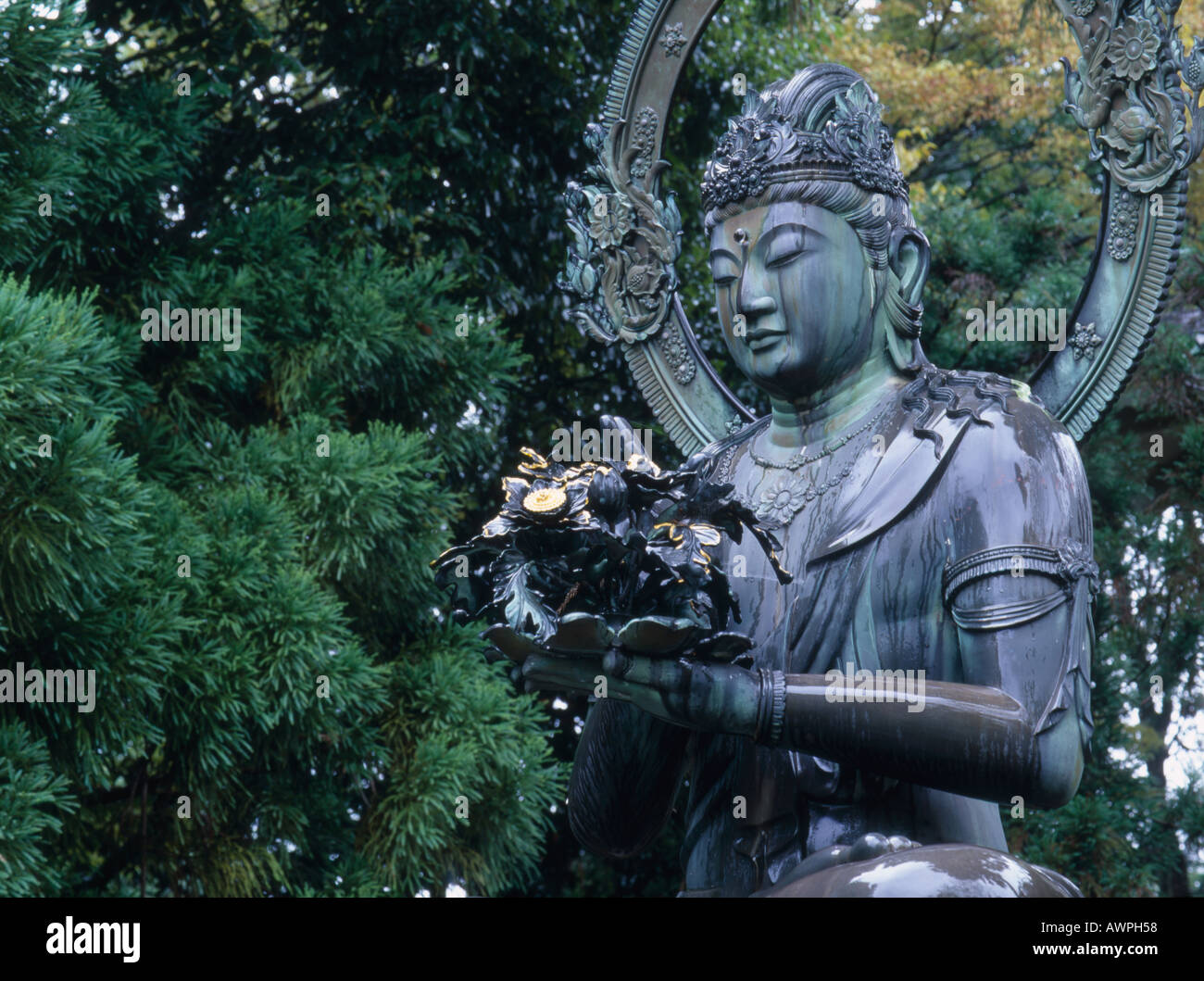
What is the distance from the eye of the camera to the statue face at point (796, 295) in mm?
4641

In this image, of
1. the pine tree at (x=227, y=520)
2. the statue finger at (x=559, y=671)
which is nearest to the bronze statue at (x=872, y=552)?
the statue finger at (x=559, y=671)

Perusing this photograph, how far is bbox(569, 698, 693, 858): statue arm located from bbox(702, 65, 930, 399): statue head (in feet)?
2.89

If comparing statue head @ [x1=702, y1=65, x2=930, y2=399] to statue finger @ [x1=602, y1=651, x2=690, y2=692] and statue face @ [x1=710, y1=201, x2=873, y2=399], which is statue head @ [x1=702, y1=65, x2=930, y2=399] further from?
statue finger @ [x1=602, y1=651, x2=690, y2=692]

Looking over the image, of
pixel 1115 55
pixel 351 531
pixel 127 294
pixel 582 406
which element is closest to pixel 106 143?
pixel 127 294

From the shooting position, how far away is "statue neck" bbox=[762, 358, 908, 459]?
15.5ft

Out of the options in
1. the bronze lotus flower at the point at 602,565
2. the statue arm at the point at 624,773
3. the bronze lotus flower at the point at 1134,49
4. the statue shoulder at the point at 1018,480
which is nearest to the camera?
the bronze lotus flower at the point at 602,565

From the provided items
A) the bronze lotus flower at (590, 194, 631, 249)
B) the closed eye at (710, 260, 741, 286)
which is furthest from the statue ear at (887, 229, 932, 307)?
the bronze lotus flower at (590, 194, 631, 249)

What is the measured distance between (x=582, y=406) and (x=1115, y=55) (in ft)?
19.4

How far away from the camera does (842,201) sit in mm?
4688

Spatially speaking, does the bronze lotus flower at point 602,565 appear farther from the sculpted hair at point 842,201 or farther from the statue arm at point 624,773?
the sculpted hair at point 842,201

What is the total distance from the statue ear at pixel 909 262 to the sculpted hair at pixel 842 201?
17 mm

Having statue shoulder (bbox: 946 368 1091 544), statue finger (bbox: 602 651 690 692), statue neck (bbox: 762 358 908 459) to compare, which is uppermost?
statue neck (bbox: 762 358 908 459)

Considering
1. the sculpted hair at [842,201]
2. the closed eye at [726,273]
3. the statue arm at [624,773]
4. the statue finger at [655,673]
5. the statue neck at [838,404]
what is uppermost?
the sculpted hair at [842,201]

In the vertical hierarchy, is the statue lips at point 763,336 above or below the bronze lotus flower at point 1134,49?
below
